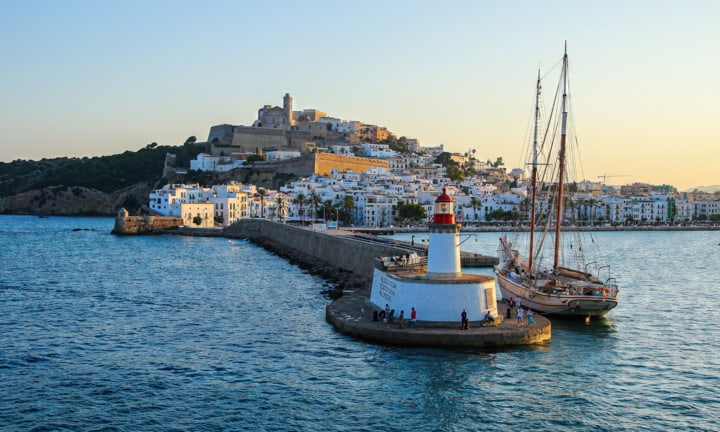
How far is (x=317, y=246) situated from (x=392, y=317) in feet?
90.9

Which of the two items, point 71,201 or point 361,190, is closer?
point 361,190

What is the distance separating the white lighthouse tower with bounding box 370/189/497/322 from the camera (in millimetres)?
19609

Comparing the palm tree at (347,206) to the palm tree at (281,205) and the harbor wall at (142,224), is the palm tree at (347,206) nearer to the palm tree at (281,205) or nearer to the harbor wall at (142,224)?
the palm tree at (281,205)

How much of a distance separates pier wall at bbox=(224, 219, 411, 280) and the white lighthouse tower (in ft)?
29.8

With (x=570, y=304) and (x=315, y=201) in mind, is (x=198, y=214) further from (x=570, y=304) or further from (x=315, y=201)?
(x=570, y=304)

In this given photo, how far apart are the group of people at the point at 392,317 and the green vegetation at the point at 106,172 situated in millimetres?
122526

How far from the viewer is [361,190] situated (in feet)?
332

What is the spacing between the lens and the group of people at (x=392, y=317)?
63.9ft

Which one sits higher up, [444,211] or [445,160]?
[445,160]

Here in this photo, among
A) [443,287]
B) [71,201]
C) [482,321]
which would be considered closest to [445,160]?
[71,201]

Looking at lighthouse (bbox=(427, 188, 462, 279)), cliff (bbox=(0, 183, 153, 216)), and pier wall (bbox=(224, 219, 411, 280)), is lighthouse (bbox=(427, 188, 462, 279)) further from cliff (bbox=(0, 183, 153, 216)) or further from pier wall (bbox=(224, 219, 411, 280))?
cliff (bbox=(0, 183, 153, 216))

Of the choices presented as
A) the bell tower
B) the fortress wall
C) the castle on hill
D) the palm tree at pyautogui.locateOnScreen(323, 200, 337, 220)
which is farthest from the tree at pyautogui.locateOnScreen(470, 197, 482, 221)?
the bell tower

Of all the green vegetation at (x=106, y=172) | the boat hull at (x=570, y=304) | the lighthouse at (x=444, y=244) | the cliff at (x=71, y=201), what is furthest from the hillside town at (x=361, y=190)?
the lighthouse at (x=444, y=244)

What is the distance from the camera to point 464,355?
18.0m
